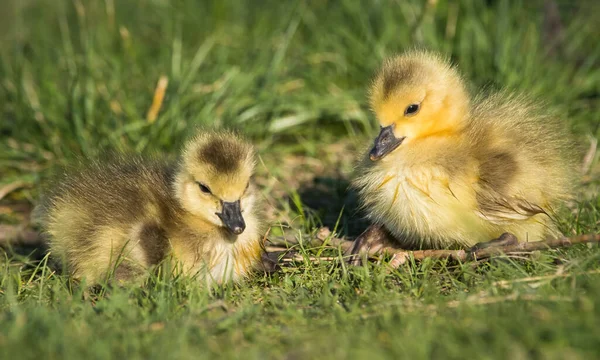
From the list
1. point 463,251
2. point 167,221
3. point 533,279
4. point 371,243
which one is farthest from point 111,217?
point 533,279

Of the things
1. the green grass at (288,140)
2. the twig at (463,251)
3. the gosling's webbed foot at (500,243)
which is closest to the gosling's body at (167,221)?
the green grass at (288,140)

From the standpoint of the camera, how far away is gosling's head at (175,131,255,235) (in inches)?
131

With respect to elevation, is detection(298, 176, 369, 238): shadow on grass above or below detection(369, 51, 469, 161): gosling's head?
below

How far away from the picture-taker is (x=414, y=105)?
3.47 metres

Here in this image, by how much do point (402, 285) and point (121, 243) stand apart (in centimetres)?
111

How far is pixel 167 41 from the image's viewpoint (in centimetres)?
581

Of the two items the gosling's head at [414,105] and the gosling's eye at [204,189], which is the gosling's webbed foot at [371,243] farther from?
the gosling's eye at [204,189]

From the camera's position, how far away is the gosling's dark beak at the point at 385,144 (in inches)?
135

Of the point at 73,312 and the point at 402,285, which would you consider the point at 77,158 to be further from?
the point at 402,285

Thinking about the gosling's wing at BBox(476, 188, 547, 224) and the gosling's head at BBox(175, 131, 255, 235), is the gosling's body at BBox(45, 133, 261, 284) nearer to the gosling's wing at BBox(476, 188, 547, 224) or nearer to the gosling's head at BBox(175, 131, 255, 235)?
the gosling's head at BBox(175, 131, 255, 235)

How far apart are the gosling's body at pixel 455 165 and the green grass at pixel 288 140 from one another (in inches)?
7.4

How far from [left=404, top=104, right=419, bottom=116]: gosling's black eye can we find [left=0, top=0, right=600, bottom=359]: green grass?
622mm

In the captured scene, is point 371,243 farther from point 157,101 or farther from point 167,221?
point 157,101

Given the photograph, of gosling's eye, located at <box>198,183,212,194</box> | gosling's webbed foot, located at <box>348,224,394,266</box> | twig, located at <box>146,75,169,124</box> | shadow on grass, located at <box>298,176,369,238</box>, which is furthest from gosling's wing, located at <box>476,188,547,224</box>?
twig, located at <box>146,75,169,124</box>
